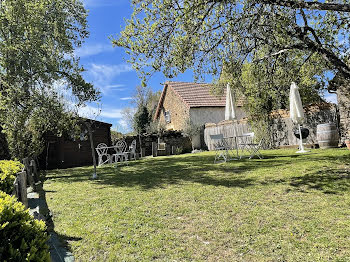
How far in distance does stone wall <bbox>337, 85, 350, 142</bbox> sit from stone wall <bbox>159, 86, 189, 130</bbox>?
12.5 meters

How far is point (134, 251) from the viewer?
2990 mm

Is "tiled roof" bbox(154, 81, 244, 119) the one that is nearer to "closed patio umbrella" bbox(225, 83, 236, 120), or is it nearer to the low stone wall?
the low stone wall

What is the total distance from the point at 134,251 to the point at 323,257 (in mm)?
2090

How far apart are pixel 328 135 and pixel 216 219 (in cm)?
902

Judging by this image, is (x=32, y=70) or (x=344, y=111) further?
(x=344, y=111)

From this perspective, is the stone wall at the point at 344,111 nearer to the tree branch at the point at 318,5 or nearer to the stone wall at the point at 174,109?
the tree branch at the point at 318,5

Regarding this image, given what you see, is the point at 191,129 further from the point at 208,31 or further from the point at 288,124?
the point at 208,31

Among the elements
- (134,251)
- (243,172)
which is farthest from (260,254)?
(243,172)

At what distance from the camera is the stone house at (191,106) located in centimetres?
2209

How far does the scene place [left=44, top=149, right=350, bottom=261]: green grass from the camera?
289cm

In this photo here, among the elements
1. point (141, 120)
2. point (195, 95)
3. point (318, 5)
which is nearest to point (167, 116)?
point (141, 120)

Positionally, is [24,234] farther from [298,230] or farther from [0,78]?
[0,78]

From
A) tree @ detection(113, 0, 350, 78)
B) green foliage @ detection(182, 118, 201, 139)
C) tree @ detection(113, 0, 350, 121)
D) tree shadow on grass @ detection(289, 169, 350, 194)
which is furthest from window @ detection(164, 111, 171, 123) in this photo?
tree shadow on grass @ detection(289, 169, 350, 194)

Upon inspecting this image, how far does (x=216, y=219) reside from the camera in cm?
390
